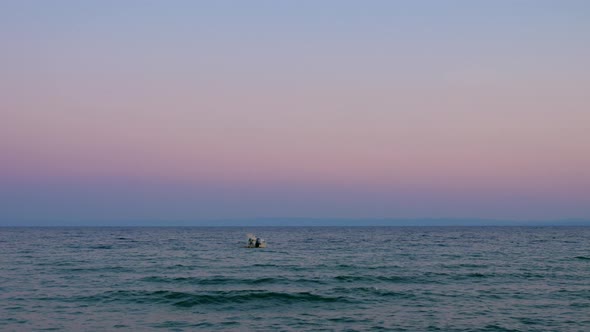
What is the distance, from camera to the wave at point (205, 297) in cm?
3023

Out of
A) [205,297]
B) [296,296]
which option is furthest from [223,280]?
[296,296]

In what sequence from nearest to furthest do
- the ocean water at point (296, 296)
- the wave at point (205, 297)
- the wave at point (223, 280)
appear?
the ocean water at point (296, 296) → the wave at point (205, 297) → the wave at point (223, 280)

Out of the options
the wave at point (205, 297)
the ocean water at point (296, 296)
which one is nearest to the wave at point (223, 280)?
the ocean water at point (296, 296)

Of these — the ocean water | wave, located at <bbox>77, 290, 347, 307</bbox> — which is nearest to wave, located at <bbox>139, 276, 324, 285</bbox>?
the ocean water

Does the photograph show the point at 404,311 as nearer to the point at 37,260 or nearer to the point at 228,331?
the point at 228,331

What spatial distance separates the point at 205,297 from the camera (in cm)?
3125

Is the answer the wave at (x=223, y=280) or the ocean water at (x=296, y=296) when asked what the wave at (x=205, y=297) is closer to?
the ocean water at (x=296, y=296)

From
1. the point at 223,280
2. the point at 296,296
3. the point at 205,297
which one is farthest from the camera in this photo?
the point at 223,280

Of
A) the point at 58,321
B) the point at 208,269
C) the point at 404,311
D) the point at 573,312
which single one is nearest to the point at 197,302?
the point at 58,321

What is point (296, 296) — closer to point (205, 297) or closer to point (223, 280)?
point (205, 297)

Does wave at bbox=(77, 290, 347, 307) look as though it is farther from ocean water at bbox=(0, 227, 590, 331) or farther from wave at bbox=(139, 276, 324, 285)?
wave at bbox=(139, 276, 324, 285)

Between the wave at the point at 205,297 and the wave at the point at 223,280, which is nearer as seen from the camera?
the wave at the point at 205,297

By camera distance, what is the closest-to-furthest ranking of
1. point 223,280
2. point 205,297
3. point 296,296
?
point 205,297
point 296,296
point 223,280

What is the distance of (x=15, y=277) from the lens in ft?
128
